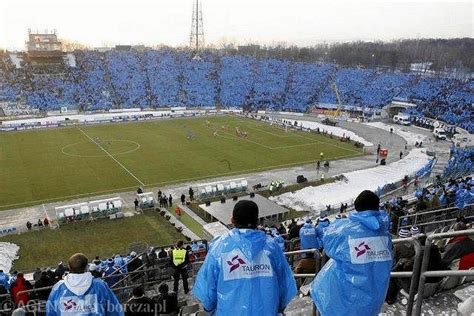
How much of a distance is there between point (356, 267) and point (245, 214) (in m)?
1.51

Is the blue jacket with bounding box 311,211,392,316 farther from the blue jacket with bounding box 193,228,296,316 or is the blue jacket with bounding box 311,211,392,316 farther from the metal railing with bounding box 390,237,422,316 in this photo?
the blue jacket with bounding box 193,228,296,316

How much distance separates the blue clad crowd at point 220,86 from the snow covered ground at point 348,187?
29534 millimetres

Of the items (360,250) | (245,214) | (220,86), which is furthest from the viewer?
(220,86)

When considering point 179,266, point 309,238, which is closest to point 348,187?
point 309,238

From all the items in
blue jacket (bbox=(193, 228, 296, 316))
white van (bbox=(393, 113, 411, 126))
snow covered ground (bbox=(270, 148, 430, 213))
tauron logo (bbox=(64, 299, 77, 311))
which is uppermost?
blue jacket (bbox=(193, 228, 296, 316))

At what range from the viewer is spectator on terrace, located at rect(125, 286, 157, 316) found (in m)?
7.51

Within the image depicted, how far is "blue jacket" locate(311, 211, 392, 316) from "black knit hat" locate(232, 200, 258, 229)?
1150 mm

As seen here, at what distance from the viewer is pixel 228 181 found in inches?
1395

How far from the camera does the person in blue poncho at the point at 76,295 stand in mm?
4879

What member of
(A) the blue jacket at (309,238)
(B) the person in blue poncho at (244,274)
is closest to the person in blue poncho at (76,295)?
(B) the person in blue poncho at (244,274)

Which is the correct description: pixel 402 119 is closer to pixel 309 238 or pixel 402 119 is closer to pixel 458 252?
pixel 309 238

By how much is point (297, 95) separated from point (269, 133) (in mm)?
30381

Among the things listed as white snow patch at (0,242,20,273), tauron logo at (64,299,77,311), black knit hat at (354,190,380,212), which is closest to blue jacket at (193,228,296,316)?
black knit hat at (354,190,380,212)

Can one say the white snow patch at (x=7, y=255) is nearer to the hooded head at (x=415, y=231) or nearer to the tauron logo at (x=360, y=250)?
the hooded head at (x=415, y=231)
